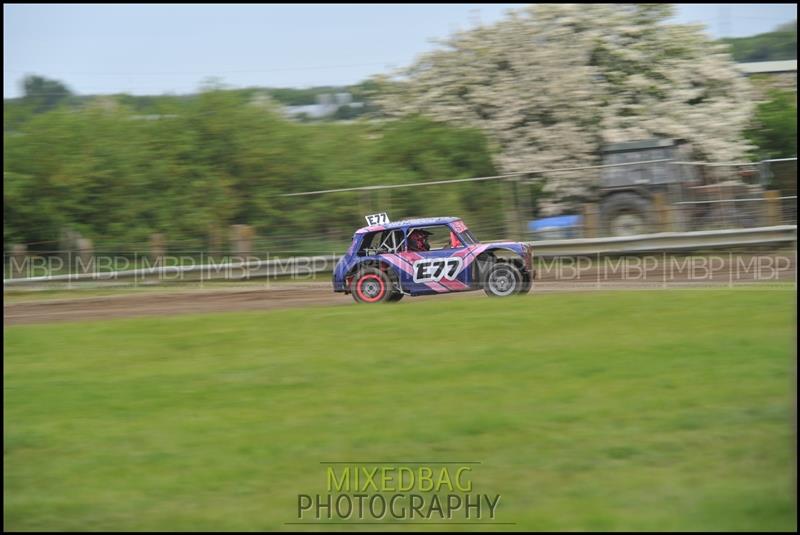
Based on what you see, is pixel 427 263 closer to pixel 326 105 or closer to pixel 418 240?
pixel 418 240

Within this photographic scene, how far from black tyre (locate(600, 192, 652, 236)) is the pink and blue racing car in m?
4.89

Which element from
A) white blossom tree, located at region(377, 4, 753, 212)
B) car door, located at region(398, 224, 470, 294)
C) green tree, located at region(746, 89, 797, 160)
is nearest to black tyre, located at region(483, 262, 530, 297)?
car door, located at region(398, 224, 470, 294)

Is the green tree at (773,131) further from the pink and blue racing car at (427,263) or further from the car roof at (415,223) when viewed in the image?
the car roof at (415,223)

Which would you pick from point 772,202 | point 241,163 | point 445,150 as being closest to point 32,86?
point 241,163

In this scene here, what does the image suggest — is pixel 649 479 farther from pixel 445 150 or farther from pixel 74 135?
pixel 74 135

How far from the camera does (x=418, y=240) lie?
1472cm

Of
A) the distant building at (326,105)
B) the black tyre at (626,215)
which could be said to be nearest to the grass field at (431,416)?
the black tyre at (626,215)

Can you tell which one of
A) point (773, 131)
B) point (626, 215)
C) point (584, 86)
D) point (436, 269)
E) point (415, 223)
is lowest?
point (436, 269)

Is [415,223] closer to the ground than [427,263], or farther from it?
farther from it

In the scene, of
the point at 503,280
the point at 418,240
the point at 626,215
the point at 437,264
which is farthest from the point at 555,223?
the point at 437,264

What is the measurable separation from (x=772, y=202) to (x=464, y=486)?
14.1 meters

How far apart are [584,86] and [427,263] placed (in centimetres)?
1197

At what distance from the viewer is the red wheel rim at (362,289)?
14875 millimetres

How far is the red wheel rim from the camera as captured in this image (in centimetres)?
1488
